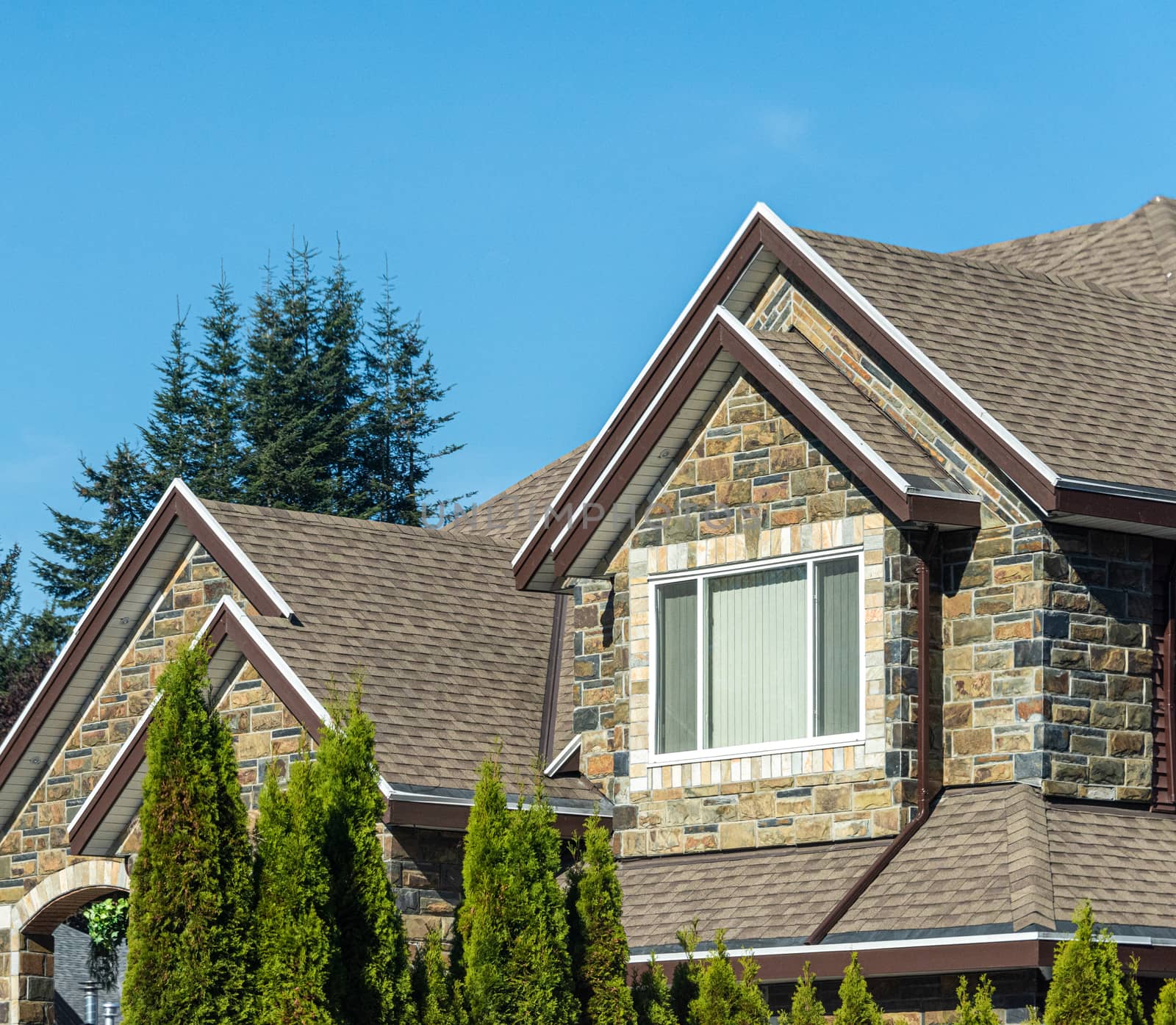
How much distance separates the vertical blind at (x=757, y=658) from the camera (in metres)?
16.8

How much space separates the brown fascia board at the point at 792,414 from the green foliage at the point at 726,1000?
13.4ft

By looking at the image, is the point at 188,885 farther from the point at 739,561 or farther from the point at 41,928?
the point at 41,928

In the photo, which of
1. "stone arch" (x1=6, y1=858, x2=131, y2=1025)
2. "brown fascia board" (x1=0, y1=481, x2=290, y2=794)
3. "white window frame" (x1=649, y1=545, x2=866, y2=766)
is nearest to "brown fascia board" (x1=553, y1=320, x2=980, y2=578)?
"white window frame" (x1=649, y1=545, x2=866, y2=766)

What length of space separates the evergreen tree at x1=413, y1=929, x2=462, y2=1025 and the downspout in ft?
12.7

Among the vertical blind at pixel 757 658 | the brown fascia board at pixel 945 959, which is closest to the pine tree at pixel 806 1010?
the brown fascia board at pixel 945 959

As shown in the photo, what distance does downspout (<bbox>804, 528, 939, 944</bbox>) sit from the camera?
15.6 metres

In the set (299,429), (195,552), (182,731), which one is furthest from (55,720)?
(299,429)

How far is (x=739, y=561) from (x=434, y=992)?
18.9 feet

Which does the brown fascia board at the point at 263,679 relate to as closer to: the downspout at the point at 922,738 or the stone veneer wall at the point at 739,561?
the stone veneer wall at the point at 739,561

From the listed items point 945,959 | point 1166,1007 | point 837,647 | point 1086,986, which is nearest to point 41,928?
point 837,647

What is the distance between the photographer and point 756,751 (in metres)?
16.9

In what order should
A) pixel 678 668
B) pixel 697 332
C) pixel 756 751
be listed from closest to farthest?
pixel 756 751 → pixel 678 668 → pixel 697 332

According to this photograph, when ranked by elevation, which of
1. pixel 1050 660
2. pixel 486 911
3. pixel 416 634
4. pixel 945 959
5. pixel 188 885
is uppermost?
pixel 416 634

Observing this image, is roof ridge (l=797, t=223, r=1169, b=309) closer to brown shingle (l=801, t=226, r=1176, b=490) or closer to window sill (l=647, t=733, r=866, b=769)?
brown shingle (l=801, t=226, r=1176, b=490)
